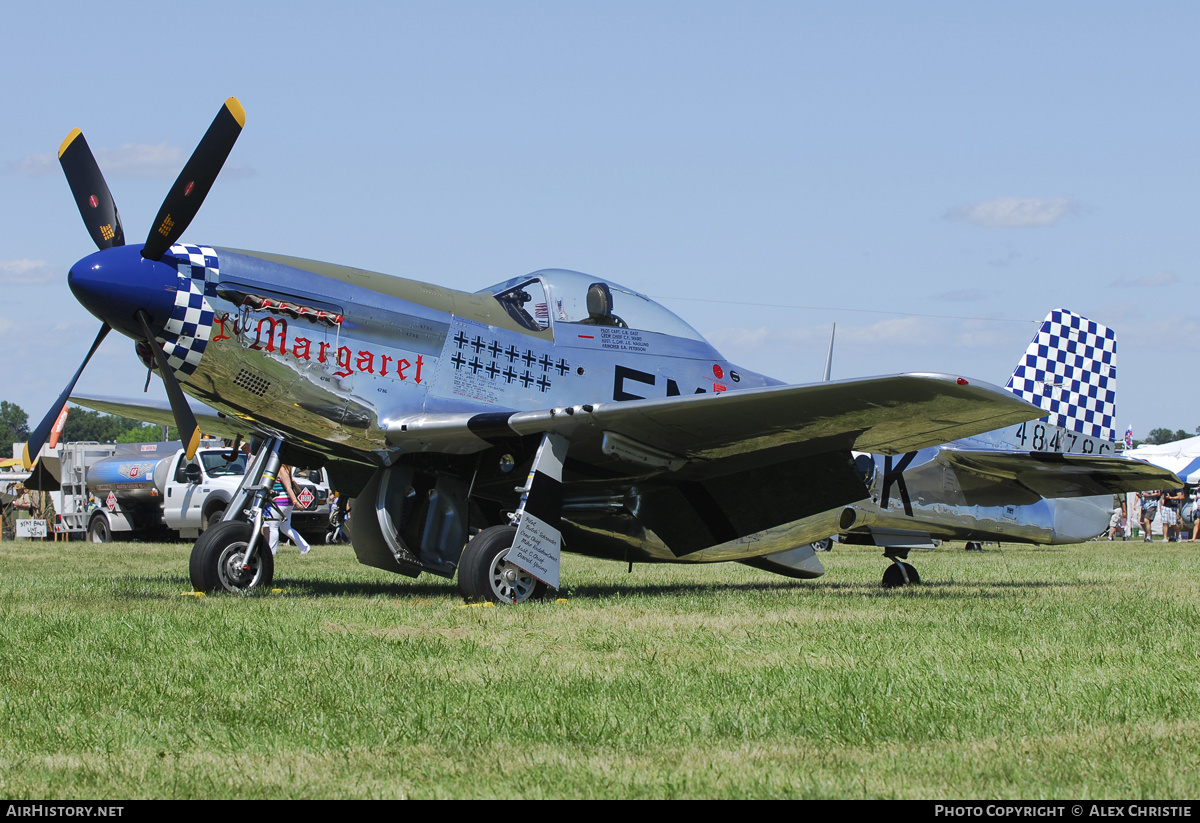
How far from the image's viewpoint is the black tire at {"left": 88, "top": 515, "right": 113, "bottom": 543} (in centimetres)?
2398

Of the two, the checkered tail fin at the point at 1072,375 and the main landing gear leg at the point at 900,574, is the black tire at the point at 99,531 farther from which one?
the checkered tail fin at the point at 1072,375

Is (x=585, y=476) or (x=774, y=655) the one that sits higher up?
(x=585, y=476)

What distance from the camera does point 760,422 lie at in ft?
28.5

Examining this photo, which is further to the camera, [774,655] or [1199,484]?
[1199,484]

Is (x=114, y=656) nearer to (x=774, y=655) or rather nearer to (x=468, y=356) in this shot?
(x=774, y=655)

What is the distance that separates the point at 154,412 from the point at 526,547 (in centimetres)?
557

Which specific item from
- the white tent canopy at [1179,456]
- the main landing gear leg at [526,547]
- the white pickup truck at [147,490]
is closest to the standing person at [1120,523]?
the white tent canopy at [1179,456]

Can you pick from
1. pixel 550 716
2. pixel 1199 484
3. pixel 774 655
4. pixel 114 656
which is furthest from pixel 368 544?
pixel 1199 484

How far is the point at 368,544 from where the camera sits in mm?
10016

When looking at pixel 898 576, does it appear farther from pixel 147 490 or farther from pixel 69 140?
pixel 147 490

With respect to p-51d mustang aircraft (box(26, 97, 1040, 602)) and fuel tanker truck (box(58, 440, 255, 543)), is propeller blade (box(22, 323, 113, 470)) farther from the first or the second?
fuel tanker truck (box(58, 440, 255, 543))

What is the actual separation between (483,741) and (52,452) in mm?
28104

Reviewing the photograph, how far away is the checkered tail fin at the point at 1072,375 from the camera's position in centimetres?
1325

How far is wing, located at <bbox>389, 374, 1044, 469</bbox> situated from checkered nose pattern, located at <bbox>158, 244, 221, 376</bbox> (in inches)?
61.6
